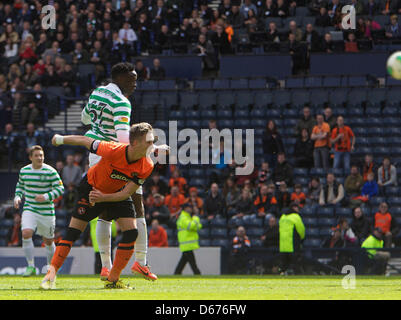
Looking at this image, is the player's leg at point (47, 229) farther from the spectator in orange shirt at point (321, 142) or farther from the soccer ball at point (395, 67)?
the spectator in orange shirt at point (321, 142)

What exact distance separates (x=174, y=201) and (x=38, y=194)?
24.6ft

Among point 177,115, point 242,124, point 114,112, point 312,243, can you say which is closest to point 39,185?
point 114,112

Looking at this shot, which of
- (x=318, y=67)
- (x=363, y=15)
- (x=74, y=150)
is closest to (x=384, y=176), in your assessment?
(x=318, y=67)

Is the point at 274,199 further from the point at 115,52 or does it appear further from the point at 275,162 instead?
the point at 115,52

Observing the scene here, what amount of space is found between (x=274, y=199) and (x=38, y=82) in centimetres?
984

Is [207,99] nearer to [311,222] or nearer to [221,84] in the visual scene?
[221,84]

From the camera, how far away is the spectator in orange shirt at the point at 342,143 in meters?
22.3

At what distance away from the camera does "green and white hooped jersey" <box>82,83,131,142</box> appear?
418 inches

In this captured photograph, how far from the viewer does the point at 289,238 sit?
19.0m

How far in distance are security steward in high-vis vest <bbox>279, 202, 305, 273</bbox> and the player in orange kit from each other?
926 centimetres

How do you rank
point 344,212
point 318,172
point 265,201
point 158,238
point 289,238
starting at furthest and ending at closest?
1. point 318,172
2. point 265,201
3. point 344,212
4. point 158,238
5. point 289,238

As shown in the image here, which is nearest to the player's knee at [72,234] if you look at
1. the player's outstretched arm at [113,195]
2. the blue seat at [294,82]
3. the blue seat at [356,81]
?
the player's outstretched arm at [113,195]

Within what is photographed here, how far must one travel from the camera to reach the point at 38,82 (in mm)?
27453

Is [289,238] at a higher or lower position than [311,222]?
lower
